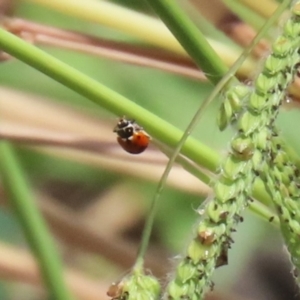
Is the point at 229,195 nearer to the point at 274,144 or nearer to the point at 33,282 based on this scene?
the point at 274,144

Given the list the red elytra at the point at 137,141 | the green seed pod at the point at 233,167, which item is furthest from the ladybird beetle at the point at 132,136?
the green seed pod at the point at 233,167

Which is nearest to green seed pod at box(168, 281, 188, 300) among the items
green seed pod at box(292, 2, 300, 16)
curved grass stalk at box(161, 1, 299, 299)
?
curved grass stalk at box(161, 1, 299, 299)

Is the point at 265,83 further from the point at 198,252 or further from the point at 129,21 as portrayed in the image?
the point at 129,21

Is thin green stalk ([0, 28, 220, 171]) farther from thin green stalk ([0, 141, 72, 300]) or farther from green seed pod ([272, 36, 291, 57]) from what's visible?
thin green stalk ([0, 141, 72, 300])

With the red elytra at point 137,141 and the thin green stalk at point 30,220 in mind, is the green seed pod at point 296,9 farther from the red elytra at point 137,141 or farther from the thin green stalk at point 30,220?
the thin green stalk at point 30,220

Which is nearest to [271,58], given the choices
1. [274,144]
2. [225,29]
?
[274,144]
